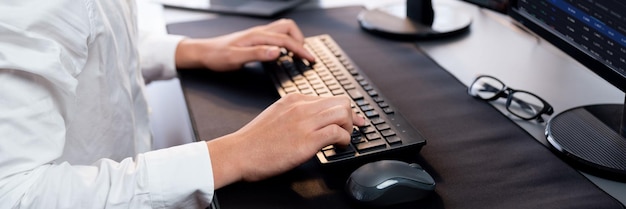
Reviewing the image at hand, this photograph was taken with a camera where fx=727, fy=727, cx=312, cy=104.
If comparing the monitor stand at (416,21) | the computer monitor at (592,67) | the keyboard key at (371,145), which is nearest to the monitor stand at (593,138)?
the computer monitor at (592,67)

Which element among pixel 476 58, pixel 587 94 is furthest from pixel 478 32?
pixel 587 94

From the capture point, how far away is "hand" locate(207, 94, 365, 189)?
0.83 m

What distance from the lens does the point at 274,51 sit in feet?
3.75

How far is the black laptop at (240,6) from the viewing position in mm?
1444

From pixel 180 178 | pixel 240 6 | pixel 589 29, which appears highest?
pixel 589 29

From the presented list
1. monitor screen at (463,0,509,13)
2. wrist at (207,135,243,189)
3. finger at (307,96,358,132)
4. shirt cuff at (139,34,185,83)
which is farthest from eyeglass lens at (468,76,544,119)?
shirt cuff at (139,34,185,83)

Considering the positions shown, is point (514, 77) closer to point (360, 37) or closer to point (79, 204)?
point (360, 37)

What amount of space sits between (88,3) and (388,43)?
1.83ft

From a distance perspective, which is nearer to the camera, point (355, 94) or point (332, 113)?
point (332, 113)

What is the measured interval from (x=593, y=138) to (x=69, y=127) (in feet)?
2.14

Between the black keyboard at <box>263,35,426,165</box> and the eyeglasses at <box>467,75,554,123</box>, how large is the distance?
0.51ft

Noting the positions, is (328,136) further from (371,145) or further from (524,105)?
(524,105)

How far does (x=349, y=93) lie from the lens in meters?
1.02

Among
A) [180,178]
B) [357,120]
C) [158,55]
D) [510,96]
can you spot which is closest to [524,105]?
[510,96]
